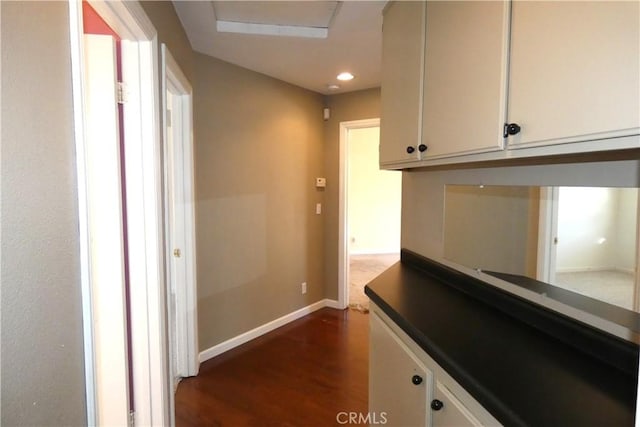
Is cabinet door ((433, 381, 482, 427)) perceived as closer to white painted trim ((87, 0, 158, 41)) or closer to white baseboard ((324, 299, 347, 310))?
white painted trim ((87, 0, 158, 41))

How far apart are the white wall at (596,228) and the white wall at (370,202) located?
6073mm

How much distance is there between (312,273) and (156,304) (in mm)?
2529

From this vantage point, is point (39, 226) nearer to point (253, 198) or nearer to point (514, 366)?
point (514, 366)

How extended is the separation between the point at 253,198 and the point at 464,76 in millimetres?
2345

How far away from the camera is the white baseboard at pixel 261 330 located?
9.79 ft

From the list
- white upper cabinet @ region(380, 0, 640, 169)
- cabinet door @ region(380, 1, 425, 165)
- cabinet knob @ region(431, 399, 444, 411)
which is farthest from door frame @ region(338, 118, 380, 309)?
cabinet knob @ region(431, 399, 444, 411)

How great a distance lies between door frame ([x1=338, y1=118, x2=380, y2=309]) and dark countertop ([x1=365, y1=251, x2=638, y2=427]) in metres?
2.55

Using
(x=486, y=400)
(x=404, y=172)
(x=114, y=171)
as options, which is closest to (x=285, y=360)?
(x=404, y=172)

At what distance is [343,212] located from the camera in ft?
13.5

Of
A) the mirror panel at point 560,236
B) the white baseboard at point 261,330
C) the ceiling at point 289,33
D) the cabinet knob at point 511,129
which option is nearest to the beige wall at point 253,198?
the white baseboard at point 261,330

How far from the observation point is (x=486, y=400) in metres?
0.88

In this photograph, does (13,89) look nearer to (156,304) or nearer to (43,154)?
(43,154)

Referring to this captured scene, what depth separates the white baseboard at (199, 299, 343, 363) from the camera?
2984 mm

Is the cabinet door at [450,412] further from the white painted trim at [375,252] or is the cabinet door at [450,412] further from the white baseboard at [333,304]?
the white painted trim at [375,252]
